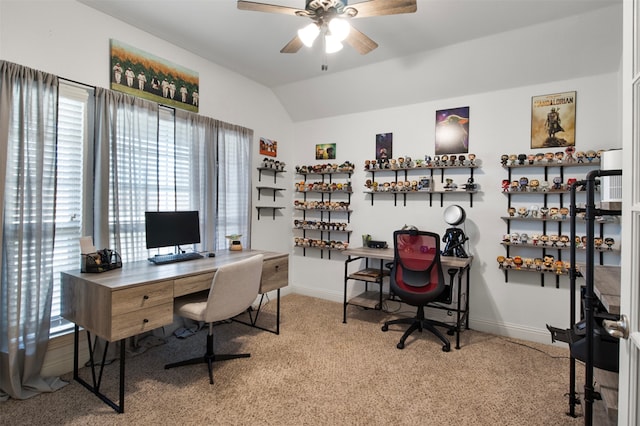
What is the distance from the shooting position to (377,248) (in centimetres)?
372

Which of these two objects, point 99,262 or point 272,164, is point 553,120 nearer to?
point 272,164

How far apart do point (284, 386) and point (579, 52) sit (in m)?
3.58

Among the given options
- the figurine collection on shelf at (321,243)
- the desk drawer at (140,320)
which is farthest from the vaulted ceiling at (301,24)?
the desk drawer at (140,320)

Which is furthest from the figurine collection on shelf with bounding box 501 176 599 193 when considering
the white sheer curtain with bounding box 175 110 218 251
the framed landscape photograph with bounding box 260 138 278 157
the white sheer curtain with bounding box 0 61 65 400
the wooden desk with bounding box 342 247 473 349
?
the white sheer curtain with bounding box 0 61 65 400

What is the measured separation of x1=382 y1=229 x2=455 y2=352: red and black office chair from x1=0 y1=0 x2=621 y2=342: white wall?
0.76 metres

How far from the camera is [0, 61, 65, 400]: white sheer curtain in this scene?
6.57 feet

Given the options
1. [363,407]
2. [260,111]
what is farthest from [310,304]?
[260,111]

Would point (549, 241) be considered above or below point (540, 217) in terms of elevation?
below

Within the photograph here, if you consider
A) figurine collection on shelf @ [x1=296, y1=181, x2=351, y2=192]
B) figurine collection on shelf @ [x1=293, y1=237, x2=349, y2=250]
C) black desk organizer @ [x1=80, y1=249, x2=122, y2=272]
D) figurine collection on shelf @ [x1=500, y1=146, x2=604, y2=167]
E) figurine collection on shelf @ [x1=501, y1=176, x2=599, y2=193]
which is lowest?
figurine collection on shelf @ [x1=293, y1=237, x2=349, y2=250]

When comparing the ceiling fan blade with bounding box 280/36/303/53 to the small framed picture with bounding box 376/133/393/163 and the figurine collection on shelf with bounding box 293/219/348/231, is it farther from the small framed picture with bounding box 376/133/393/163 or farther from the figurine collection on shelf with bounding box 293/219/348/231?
the figurine collection on shelf with bounding box 293/219/348/231

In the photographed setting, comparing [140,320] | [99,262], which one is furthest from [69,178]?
[140,320]

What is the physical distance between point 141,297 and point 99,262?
52cm

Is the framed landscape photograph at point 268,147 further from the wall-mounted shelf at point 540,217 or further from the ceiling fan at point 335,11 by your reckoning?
the wall-mounted shelf at point 540,217

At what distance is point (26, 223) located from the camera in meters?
2.10
